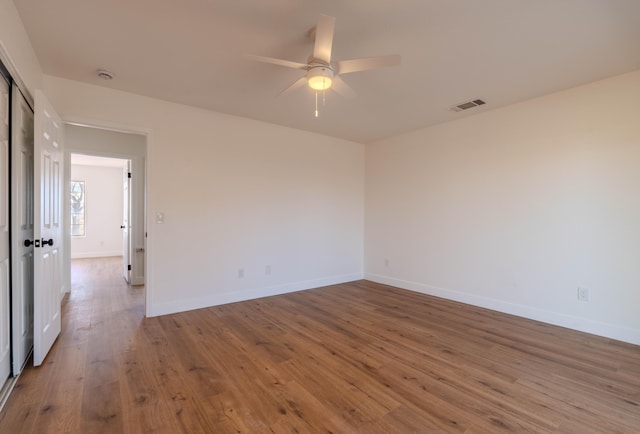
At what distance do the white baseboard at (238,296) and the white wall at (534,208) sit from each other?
120cm

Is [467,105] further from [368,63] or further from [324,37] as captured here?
[324,37]

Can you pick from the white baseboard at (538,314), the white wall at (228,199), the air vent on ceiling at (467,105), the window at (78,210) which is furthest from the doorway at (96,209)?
the air vent on ceiling at (467,105)

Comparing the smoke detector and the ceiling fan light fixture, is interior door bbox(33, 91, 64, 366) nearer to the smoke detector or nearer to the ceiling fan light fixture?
the smoke detector

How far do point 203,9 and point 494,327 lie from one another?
3874mm

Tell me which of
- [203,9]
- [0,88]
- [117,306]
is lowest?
[117,306]

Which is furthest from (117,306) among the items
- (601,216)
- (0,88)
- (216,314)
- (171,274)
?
(601,216)

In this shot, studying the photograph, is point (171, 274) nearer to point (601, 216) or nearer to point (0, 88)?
point (0, 88)

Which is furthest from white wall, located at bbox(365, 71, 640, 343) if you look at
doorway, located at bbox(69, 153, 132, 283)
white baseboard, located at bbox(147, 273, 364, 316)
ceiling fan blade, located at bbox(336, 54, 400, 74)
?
doorway, located at bbox(69, 153, 132, 283)

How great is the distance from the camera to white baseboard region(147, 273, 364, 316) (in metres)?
3.49

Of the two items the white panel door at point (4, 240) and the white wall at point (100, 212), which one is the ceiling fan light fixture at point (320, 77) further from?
the white wall at point (100, 212)

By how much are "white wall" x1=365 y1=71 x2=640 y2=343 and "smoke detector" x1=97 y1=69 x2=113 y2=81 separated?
12.9ft

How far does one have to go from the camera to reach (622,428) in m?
1.67

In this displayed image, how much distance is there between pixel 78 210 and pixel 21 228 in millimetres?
7544

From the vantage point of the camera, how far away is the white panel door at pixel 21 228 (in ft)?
6.82
